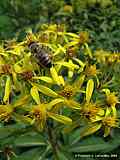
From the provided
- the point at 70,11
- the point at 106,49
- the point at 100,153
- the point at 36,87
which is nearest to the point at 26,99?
the point at 36,87

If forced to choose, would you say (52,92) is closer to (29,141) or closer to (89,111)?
(89,111)

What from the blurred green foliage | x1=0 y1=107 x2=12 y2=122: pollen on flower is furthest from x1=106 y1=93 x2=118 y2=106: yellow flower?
the blurred green foliage

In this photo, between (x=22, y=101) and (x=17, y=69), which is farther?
(x=17, y=69)

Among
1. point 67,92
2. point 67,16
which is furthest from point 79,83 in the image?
point 67,16

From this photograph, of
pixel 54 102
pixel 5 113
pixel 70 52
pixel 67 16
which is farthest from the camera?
pixel 67 16

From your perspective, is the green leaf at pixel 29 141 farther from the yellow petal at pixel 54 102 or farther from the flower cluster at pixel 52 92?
the yellow petal at pixel 54 102

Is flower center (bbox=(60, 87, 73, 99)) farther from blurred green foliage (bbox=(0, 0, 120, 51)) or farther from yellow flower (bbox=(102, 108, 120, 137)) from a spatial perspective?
blurred green foliage (bbox=(0, 0, 120, 51))

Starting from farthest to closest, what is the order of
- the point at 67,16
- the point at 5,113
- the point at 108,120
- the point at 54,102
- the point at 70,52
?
the point at 67,16
the point at 70,52
the point at 108,120
the point at 5,113
the point at 54,102

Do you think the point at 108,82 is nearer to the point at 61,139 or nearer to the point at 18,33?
the point at 61,139

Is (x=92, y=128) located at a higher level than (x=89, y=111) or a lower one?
lower

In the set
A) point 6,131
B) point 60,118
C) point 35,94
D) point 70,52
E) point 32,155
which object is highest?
point 70,52
